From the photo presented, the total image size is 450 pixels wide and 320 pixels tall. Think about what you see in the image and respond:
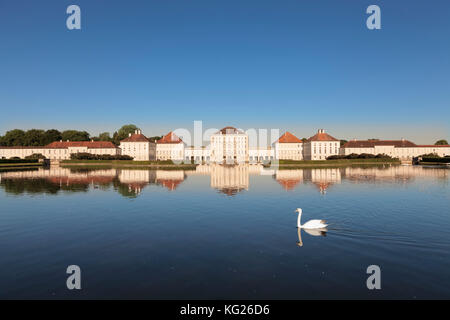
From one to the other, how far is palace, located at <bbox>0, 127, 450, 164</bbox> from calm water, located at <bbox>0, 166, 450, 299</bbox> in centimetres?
10467

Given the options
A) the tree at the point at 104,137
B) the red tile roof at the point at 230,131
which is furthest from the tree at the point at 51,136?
the red tile roof at the point at 230,131

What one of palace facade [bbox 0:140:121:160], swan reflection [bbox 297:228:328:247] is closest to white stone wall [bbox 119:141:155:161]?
palace facade [bbox 0:140:121:160]

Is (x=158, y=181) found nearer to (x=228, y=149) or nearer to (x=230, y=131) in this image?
(x=228, y=149)

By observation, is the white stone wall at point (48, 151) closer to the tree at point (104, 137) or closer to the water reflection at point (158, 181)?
the tree at point (104, 137)

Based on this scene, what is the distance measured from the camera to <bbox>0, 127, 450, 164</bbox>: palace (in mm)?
124250

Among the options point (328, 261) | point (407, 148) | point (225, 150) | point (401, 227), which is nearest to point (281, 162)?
point (225, 150)

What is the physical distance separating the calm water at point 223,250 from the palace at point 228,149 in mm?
104670

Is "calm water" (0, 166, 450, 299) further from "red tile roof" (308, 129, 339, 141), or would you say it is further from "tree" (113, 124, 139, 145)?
"tree" (113, 124, 139, 145)

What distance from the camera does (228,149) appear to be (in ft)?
437

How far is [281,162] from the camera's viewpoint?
80.9 metres

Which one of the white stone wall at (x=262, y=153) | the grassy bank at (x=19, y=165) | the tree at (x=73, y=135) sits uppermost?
the tree at (x=73, y=135)

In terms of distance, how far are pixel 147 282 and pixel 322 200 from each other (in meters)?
17.4

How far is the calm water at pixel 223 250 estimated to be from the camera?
8.56 metres

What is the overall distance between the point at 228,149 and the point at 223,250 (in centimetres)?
12165
